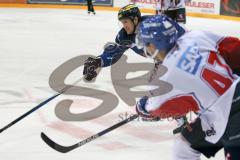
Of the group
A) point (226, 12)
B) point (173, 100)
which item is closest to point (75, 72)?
point (173, 100)

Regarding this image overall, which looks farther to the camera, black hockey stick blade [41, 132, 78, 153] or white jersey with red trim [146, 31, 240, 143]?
black hockey stick blade [41, 132, 78, 153]

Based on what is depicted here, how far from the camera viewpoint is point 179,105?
227 cm

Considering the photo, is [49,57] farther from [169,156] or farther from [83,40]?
[169,156]

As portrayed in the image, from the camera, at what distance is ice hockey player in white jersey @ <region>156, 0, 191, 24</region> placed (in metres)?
7.89

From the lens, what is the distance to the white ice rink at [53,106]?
11.7 ft

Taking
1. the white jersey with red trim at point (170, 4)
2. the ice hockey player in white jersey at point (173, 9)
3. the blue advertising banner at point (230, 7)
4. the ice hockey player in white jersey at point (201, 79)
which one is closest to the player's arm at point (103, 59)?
the ice hockey player in white jersey at point (201, 79)

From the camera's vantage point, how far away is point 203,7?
14367 mm

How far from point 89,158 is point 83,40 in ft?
19.4

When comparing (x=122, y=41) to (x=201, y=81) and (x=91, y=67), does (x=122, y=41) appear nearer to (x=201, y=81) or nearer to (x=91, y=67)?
(x=91, y=67)

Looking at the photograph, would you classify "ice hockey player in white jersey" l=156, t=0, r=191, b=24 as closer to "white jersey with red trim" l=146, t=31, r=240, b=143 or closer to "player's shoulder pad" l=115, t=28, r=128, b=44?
"player's shoulder pad" l=115, t=28, r=128, b=44

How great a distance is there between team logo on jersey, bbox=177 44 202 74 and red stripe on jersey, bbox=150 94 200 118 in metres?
0.13

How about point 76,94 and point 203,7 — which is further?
point 203,7

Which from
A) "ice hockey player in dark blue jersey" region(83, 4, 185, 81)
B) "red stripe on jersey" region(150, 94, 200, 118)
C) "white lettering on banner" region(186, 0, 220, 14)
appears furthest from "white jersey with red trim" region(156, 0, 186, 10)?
"white lettering on banner" region(186, 0, 220, 14)

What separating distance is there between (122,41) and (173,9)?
→ 14.0 feet
